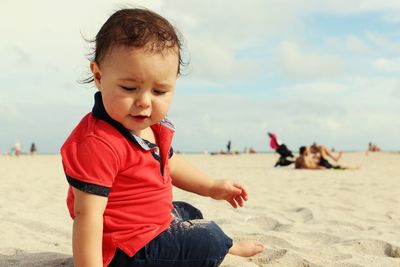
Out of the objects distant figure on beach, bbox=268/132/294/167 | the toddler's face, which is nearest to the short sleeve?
the toddler's face

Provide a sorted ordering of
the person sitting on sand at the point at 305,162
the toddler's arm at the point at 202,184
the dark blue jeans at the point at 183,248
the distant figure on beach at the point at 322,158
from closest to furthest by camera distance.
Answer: the dark blue jeans at the point at 183,248 → the toddler's arm at the point at 202,184 → the distant figure on beach at the point at 322,158 → the person sitting on sand at the point at 305,162

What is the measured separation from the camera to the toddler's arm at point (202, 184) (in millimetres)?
2844

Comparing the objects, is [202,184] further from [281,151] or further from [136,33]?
[281,151]

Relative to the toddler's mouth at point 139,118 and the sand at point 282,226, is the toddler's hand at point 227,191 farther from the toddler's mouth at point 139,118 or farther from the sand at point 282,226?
the toddler's mouth at point 139,118

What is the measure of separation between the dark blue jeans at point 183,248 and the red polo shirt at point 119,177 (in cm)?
4

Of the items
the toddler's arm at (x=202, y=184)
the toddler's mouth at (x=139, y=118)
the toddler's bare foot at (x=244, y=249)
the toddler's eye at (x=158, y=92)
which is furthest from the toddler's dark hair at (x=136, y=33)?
the toddler's bare foot at (x=244, y=249)

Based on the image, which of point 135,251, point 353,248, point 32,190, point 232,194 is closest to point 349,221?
point 353,248

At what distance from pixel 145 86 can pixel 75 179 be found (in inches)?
19.4

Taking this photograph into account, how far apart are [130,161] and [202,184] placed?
712 mm

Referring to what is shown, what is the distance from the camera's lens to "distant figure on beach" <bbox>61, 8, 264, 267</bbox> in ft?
6.89

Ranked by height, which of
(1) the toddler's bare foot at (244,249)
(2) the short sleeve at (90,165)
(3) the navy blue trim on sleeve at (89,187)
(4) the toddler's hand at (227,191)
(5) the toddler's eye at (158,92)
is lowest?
(1) the toddler's bare foot at (244,249)

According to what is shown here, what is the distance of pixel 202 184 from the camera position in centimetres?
287

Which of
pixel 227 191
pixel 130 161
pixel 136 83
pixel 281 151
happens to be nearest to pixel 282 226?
pixel 227 191

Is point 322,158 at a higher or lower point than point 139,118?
lower
